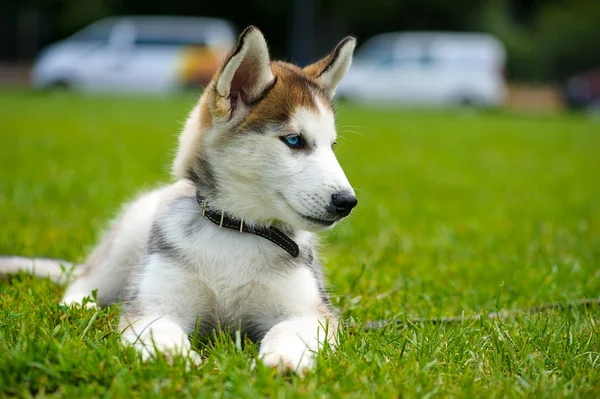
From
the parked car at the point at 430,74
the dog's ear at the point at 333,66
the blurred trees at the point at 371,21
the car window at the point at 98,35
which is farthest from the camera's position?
the blurred trees at the point at 371,21

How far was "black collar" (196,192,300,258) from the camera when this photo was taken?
307cm

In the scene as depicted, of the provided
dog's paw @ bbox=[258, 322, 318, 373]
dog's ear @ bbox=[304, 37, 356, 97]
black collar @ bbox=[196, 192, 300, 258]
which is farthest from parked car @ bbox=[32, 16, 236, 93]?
dog's paw @ bbox=[258, 322, 318, 373]

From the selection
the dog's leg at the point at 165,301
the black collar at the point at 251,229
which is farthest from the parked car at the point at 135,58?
the dog's leg at the point at 165,301

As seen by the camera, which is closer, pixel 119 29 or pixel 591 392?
pixel 591 392

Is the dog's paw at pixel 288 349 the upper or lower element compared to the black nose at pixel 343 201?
lower

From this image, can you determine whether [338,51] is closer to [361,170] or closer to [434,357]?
[434,357]

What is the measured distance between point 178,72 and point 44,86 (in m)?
5.37

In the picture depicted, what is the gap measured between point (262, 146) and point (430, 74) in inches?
1046

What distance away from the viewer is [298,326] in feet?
9.39

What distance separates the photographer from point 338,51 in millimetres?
3475

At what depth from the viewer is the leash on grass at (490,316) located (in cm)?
324

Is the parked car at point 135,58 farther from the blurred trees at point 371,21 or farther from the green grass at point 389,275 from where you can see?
the green grass at point 389,275

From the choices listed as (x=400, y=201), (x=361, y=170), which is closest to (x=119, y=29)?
(x=361, y=170)

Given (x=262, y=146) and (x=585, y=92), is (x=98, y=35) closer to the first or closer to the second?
(x=585, y=92)
